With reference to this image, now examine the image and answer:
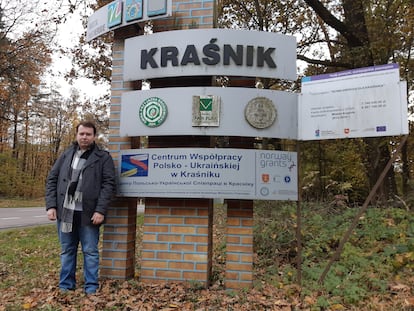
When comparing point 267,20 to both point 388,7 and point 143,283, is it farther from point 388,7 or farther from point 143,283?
point 143,283

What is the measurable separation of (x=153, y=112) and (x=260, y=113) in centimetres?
120

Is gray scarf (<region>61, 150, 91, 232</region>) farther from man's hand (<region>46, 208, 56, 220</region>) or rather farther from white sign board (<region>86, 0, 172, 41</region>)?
white sign board (<region>86, 0, 172, 41</region>)

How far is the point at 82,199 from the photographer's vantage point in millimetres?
3771

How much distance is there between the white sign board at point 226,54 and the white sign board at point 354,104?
0.39m

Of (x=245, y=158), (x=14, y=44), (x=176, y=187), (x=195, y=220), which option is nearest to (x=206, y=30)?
(x=245, y=158)

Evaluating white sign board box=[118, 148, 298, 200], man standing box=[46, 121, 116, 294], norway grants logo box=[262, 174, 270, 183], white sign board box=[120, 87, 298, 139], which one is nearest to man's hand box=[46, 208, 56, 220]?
man standing box=[46, 121, 116, 294]

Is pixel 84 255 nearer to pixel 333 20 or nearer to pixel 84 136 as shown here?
pixel 84 136

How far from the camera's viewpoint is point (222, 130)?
12.7 ft

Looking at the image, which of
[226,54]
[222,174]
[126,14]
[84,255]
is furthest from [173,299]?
[126,14]

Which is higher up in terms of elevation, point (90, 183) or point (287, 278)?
point (90, 183)

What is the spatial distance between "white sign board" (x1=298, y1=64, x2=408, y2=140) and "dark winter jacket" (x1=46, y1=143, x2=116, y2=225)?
2.18 meters

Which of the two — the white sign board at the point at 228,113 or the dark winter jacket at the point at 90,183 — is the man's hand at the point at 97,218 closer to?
the dark winter jacket at the point at 90,183

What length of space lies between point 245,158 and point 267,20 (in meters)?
8.92

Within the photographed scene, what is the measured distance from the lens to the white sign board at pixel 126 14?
4109 mm
